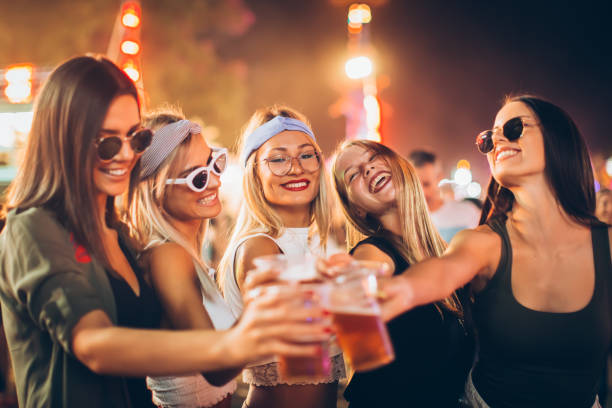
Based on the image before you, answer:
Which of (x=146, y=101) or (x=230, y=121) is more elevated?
(x=230, y=121)

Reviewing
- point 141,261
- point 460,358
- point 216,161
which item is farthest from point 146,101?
point 460,358

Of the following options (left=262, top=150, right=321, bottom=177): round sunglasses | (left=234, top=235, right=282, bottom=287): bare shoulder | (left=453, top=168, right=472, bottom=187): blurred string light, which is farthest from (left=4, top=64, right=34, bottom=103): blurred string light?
(left=453, top=168, right=472, bottom=187): blurred string light

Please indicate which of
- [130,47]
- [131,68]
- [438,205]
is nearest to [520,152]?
[438,205]

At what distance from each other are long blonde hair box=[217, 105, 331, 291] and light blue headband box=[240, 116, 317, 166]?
8 cm

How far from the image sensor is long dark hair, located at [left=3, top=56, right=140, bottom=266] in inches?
70.8

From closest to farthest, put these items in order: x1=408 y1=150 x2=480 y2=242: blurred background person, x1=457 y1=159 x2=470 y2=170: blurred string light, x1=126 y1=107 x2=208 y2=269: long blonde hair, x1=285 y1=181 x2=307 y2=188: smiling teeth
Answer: x1=126 y1=107 x2=208 y2=269: long blonde hair
x1=285 y1=181 x2=307 y2=188: smiling teeth
x1=408 y1=150 x2=480 y2=242: blurred background person
x1=457 y1=159 x2=470 y2=170: blurred string light

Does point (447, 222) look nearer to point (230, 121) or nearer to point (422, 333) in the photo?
point (422, 333)

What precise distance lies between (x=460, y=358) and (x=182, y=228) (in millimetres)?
1996

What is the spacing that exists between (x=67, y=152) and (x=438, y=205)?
629cm

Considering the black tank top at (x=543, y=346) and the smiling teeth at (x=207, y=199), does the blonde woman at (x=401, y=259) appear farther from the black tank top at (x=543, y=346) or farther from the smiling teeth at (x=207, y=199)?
the smiling teeth at (x=207, y=199)

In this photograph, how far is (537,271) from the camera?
229cm

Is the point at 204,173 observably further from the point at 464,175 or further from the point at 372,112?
the point at 464,175

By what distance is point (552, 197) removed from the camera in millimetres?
2457

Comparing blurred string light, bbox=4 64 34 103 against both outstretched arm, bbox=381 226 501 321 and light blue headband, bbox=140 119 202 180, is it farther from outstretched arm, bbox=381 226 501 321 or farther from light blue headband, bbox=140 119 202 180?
outstretched arm, bbox=381 226 501 321
